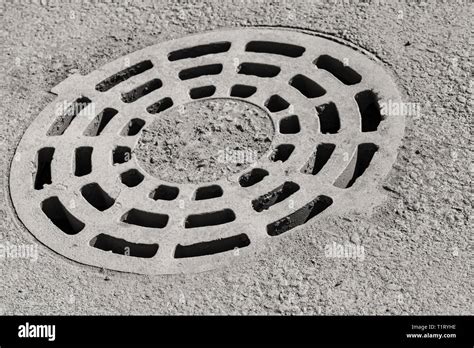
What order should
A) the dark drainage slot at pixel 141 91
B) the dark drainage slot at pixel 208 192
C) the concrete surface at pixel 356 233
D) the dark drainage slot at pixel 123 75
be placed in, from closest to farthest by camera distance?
the concrete surface at pixel 356 233, the dark drainage slot at pixel 208 192, the dark drainage slot at pixel 141 91, the dark drainage slot at pixel 123 75

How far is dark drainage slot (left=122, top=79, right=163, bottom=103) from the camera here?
15.1ft

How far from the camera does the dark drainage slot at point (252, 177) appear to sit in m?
4.01

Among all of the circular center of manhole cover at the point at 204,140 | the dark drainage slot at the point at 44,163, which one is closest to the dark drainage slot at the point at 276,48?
the circular center of manhole cover at the point at 204,140

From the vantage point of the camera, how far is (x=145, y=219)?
12.8 feet

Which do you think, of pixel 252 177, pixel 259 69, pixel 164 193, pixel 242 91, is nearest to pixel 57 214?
pixel 164 193

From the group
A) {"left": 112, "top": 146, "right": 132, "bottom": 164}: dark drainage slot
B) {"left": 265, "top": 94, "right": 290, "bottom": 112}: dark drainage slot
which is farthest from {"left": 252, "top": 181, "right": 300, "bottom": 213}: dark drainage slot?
{"left": 112, "top": 146, "right": 132, "bottom": 164}: dark drainage slot

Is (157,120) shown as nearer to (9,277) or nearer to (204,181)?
(204,181)

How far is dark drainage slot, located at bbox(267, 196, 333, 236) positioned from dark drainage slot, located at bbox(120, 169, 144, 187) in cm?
68

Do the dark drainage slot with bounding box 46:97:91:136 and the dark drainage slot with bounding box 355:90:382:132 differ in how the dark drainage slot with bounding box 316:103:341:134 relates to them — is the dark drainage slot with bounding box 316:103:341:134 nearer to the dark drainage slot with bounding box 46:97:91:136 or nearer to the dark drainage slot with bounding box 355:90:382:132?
the dark drainage slot with bounding box 355:90:382:132

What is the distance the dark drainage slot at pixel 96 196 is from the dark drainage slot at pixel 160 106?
568mm

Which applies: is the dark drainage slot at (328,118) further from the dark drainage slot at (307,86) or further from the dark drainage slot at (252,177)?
the dark drainage slot at (252,177)

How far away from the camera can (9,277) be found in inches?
147

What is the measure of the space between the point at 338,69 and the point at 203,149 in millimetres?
819

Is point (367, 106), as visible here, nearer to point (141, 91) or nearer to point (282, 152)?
point (282, 152)
